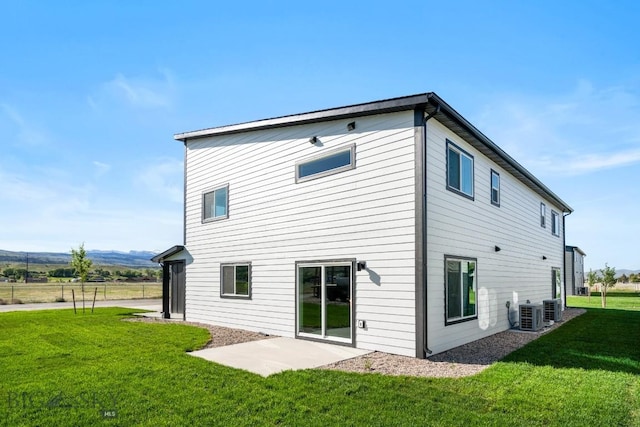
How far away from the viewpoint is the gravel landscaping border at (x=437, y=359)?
662 cm

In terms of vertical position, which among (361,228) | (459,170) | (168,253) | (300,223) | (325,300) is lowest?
(325,300)

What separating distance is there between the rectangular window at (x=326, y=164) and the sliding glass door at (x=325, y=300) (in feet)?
6.64

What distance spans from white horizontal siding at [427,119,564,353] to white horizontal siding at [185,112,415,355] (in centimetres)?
57

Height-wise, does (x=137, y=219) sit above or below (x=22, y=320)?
above

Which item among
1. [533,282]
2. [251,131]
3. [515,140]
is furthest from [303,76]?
[533,282]

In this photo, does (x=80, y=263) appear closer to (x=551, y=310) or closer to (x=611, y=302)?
(x=551, y=310)

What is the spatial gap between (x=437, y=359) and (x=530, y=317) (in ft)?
17.4

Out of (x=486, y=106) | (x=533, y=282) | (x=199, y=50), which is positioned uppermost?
(x=199, y=50)

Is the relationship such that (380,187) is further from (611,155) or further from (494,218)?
(611,155)

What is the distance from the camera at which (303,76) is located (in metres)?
11.7

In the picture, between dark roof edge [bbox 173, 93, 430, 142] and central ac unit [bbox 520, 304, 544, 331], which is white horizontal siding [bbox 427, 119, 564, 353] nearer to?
central ac unit [bbox 520, 304, 544, 331]

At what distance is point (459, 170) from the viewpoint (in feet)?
30.9

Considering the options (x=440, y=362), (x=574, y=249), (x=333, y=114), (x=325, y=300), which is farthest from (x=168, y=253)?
(x=574, y=249)

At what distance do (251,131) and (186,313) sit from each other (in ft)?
20.9
